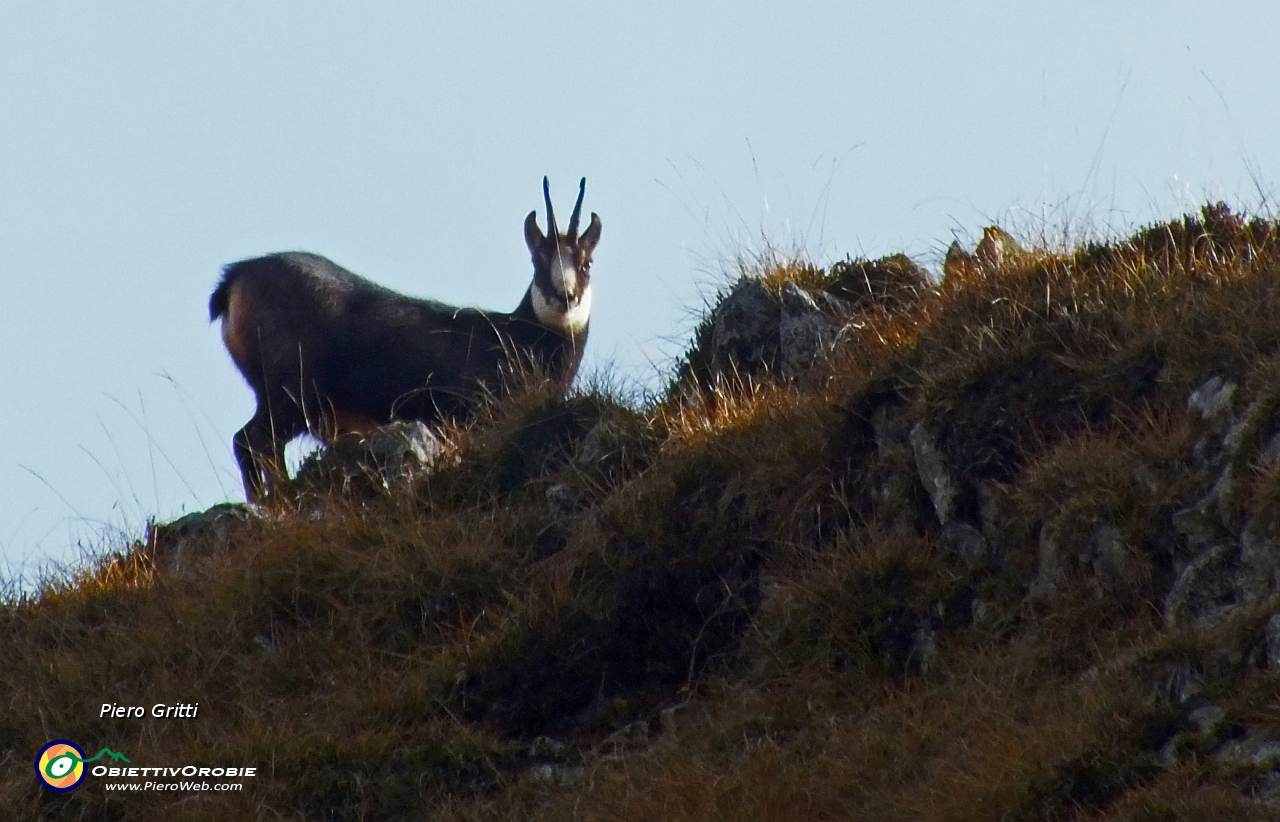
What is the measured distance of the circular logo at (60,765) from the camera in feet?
23.5

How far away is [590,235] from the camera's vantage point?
1165 cm

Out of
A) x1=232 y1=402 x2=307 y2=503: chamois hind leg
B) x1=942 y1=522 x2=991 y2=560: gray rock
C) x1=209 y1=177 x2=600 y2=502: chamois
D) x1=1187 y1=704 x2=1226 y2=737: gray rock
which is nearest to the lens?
x1=1187 y1=704 x2=1226 y2=737: gray rock

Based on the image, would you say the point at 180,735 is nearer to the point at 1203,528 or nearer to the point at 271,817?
the point at 271,817

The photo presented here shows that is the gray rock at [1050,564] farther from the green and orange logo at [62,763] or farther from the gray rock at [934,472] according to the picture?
the green and orange logo at [62,763]

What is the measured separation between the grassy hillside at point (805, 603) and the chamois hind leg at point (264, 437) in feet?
4.49

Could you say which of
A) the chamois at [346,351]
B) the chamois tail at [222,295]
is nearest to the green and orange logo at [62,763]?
the chamois at [346,351]

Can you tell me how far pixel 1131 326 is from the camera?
7340 mm

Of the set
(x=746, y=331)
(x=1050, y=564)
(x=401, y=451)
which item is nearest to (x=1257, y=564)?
(x=1050, y=564)

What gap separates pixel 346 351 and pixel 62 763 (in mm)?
3950

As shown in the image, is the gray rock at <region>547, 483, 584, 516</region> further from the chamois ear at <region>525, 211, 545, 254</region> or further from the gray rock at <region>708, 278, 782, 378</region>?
the chamois ear at <region>525, 211, 545, 254</region>

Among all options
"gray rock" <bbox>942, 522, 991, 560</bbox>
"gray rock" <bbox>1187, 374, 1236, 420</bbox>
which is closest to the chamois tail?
"gray rock" <bbox>942, 522, 991, 560</bbox>

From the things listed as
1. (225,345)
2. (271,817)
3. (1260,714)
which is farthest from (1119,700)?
(225,345)

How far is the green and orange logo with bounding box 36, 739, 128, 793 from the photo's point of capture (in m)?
7.18

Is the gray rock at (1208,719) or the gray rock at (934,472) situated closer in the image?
the gray rock at (1208,719)
